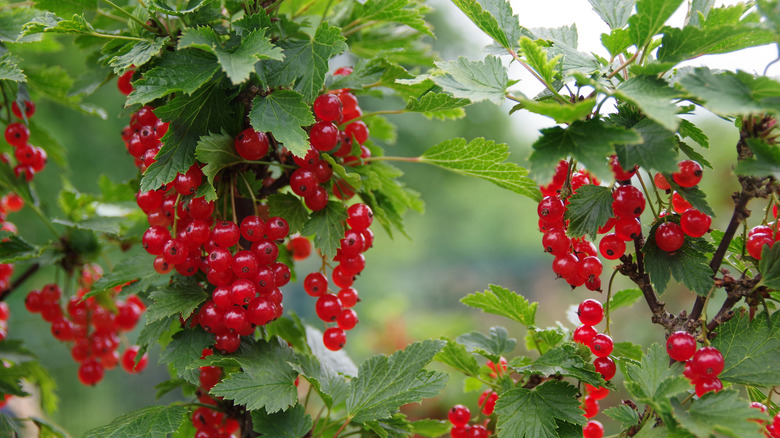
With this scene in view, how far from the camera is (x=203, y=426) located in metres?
0.86

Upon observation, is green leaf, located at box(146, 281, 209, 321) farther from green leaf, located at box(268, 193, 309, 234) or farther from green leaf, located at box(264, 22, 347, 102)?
green leaf, located at box(264, 22, 347, 102)

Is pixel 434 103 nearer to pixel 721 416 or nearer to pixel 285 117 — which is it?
pixel 285 117

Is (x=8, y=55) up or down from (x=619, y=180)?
down

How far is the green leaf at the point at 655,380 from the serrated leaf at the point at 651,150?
0.67 feet

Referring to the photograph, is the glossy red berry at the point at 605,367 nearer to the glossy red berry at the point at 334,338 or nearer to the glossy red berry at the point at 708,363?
the glossy red berry at the point at 708,363

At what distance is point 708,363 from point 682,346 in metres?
0.03

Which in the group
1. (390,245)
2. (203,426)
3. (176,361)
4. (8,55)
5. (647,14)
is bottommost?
(390,245)

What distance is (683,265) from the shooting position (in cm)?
65

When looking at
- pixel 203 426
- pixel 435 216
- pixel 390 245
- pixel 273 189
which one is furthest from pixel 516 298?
pixel 435 216

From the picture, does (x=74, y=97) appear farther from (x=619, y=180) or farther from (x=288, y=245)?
(x=619, y=180)

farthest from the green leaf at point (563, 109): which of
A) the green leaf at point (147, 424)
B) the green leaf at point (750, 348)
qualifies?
the green leaf at point (147, 424)

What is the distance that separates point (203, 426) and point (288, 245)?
32 cm

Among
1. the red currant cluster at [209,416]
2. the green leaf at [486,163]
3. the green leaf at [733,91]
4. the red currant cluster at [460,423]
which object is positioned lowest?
the red currant cluster at [209,416]

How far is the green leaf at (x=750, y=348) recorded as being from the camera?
61 centimetres
